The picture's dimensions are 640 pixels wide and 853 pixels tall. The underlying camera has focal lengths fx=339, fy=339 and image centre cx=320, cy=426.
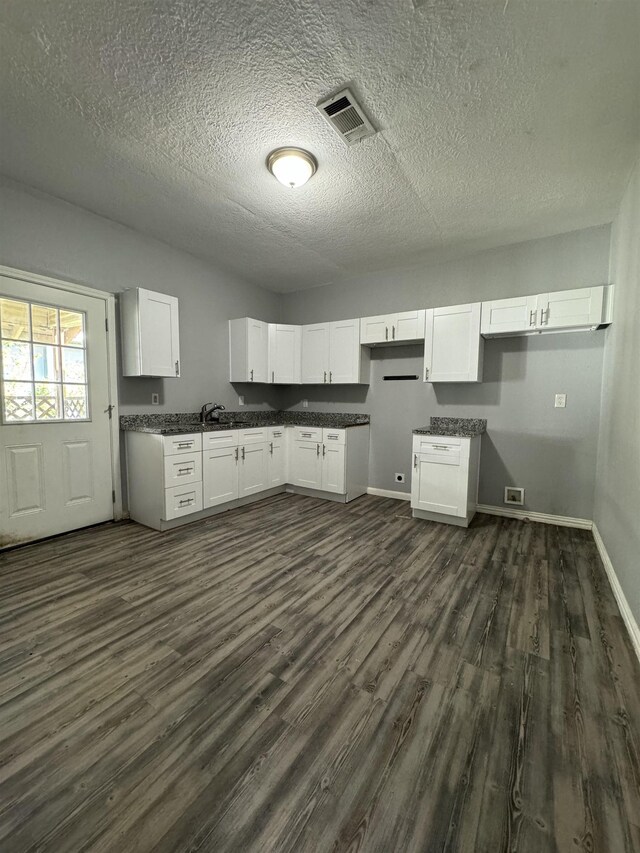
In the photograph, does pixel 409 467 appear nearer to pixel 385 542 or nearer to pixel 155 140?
pixel 385 542

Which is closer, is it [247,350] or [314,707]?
[314,707]

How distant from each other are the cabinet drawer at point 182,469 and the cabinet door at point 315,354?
1833 millimetres

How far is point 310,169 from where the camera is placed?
7.41 feet

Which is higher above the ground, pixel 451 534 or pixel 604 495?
pixel 604 495

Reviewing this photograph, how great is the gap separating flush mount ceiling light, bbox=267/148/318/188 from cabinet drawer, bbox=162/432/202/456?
2.20 metres

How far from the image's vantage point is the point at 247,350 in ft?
13.7

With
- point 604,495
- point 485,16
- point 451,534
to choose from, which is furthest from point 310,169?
point 604,495

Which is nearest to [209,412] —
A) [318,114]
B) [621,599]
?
[318,114]

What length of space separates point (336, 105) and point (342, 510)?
3.27 m

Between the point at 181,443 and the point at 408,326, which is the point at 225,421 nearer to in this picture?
the point at 181,443

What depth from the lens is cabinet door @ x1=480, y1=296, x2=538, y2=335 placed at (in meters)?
3.10

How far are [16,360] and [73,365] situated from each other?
382 mm

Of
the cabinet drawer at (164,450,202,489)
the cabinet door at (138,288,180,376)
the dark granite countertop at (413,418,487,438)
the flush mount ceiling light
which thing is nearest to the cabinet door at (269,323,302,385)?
the cabinet door at (138,288,180,376)

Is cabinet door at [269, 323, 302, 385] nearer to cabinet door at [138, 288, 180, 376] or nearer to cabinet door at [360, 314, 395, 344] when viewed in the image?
cabinet door at [360, 314, 395, 344]
